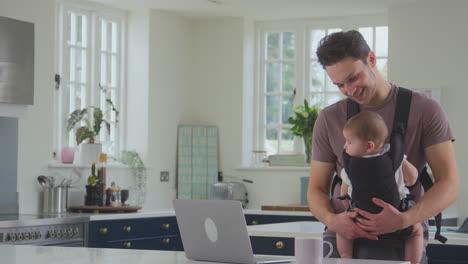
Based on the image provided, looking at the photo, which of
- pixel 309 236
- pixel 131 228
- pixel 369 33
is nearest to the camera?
pixel 309 236

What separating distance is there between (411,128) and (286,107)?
18.1ft

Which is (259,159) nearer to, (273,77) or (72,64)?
(273,77)

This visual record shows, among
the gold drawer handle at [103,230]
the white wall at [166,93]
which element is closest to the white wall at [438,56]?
the white wall at [166,93]

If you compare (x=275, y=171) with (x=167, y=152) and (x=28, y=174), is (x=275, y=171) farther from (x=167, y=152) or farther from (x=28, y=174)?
(x=28, y=174)

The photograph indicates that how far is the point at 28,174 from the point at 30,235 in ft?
3.29

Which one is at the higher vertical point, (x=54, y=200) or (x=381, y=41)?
(x=381, y=41)

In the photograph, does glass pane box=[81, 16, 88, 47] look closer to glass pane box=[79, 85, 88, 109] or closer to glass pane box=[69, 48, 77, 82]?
glass pane box=[69, 48, 77, 82]

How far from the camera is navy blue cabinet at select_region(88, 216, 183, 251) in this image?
5.66 meters

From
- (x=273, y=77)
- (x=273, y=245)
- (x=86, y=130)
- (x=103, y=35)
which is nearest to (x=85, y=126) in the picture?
(x=86, y=130)

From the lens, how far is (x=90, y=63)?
7.00 m

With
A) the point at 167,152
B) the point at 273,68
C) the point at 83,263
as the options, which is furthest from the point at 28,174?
the point at 83,263

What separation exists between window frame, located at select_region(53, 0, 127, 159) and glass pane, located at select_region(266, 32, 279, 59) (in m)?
1.51

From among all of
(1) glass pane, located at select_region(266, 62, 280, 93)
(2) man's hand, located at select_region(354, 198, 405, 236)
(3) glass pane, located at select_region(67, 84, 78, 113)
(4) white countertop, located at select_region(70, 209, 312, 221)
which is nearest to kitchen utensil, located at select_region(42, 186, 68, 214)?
(4) white countertop, located at select_region(70, 209, 312, 221)

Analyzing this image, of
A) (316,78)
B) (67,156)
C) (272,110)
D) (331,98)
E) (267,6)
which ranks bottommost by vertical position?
(67,156)
